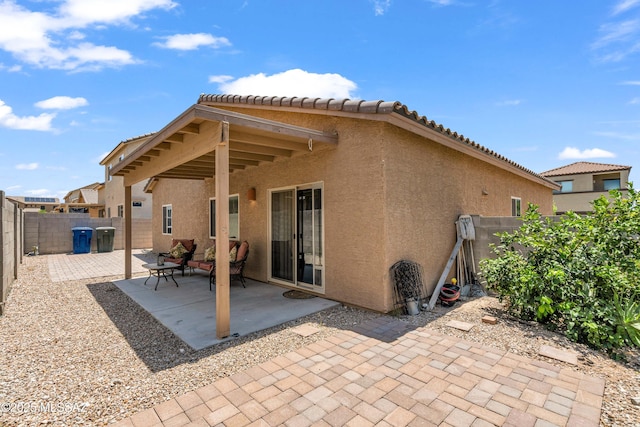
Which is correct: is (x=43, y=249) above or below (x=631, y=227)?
below

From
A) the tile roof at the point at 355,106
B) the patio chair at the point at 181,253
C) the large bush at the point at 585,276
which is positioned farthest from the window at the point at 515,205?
the patio chair at the point at 181,253

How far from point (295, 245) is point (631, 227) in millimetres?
Result: 5902

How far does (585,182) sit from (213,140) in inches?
1308

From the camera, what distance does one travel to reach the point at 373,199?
5.43 m

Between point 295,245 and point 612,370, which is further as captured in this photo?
point 295,245

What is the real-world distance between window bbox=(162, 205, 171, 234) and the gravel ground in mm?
8186

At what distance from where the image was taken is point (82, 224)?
16.1m

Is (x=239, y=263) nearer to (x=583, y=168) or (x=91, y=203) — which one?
(x=91, y=203)

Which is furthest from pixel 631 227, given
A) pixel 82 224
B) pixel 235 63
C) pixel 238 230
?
pixel 82 224

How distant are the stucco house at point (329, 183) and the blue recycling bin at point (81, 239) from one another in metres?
8.70

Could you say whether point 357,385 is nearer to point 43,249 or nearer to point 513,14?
point 513,14

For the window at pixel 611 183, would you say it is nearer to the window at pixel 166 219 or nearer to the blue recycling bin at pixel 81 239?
the window at pixel 166 219

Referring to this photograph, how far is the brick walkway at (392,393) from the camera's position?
2.58 m

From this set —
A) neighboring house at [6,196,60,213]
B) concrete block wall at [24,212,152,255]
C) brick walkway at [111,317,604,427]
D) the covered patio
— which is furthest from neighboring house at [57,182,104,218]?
brick walkway at [111,317,604,427]
